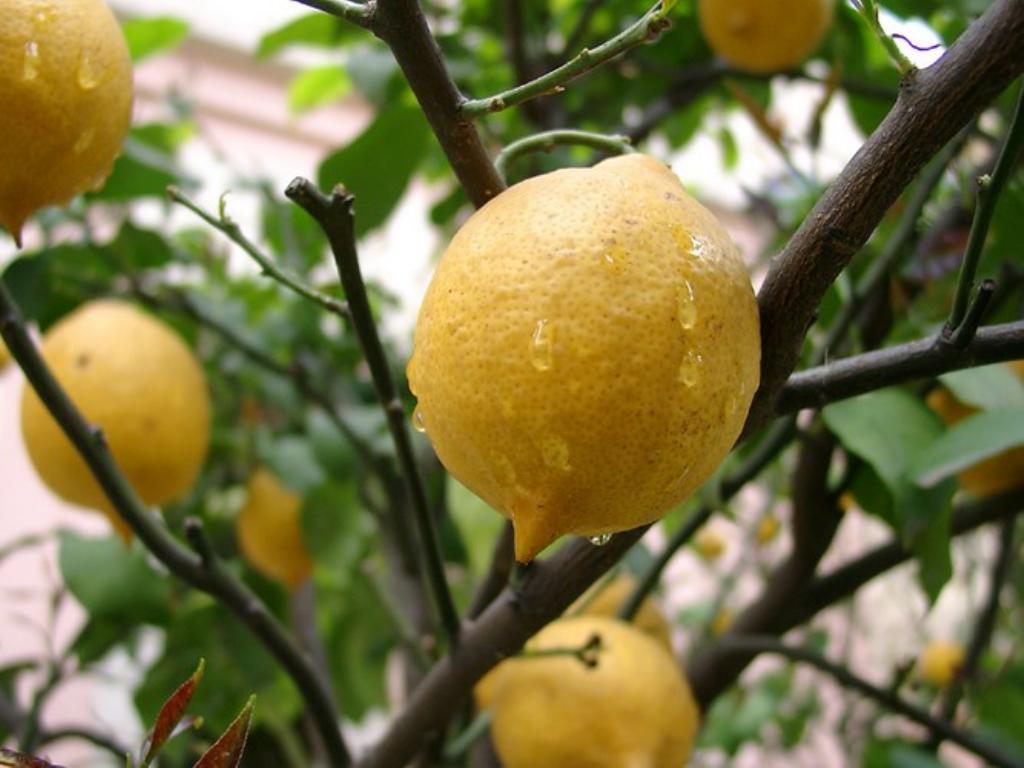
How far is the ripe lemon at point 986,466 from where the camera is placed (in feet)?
2.12

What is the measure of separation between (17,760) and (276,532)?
27.1 inches

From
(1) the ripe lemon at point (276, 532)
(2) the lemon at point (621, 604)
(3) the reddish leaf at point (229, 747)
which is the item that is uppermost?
(3) the reddish leaf at point (229, 747)

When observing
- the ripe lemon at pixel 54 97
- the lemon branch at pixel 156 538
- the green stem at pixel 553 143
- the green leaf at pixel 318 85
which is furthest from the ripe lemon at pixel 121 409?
the green leaf at pixel 318 85

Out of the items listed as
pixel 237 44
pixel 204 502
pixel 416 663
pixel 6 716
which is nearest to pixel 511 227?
pixel 416 663

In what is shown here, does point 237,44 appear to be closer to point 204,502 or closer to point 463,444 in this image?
point 204,502

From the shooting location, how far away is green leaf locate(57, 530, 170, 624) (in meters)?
0.70

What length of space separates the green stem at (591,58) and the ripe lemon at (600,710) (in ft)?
1.03

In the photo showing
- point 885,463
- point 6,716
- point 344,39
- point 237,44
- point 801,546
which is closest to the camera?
point 885,463

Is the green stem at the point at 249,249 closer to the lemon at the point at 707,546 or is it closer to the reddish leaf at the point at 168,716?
the reddish leaf at the point at 168,716

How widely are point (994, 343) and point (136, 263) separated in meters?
0.71

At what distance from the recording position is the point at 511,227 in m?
0.32

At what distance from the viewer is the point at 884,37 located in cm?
32

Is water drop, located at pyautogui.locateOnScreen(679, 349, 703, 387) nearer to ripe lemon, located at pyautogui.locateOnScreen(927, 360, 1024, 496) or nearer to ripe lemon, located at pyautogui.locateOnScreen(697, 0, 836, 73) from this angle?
ripe lemon, located at pyautogui.locateOnScreen(927, 360, 1024, 496)

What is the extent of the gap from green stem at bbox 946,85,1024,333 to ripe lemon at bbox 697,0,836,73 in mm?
508
